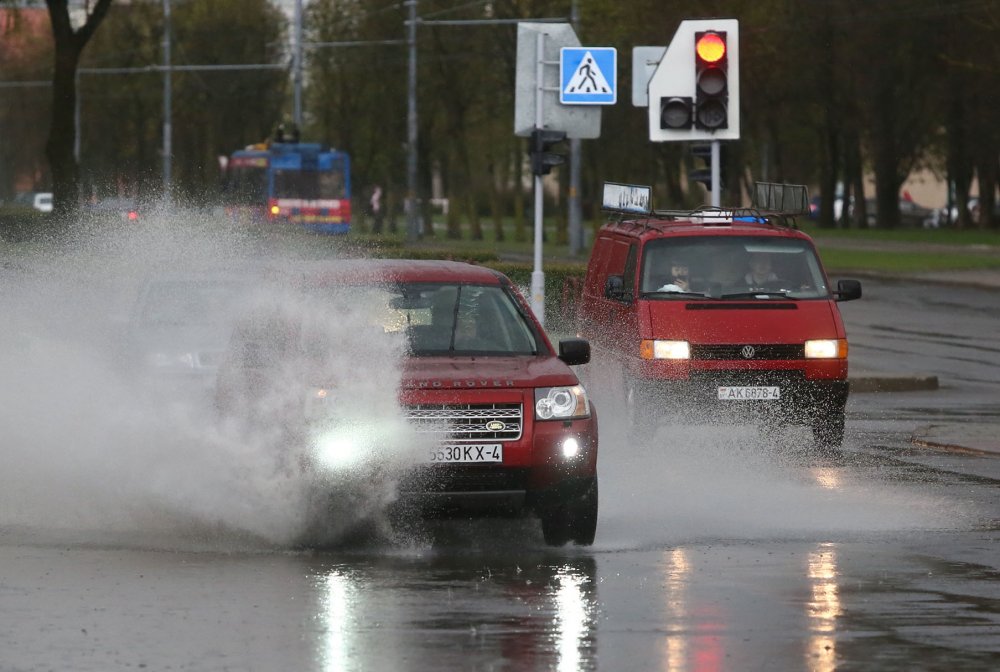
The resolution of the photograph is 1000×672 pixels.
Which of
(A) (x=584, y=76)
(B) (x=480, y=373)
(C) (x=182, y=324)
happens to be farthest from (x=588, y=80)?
(B) (x=480, y=373)

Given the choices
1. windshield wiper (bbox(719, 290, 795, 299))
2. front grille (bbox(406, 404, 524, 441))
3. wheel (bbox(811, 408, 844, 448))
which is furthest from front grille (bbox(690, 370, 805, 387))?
front grille (bbox(406, 404, 524, 441))

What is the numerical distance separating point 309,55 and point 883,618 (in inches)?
2911

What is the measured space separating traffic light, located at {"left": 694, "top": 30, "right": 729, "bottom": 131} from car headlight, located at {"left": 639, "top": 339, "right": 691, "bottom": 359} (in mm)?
5801

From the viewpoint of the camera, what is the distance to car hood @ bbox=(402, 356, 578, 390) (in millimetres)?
10711

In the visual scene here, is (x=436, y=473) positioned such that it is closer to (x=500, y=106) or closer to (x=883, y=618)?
(x=883, y=618)

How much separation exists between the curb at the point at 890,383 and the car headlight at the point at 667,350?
557 cm

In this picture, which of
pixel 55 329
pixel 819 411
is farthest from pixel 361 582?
pixel 819 411

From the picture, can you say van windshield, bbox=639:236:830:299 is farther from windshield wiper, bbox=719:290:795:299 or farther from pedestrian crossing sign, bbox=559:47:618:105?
pedestrian crossing sign, bbox=559:47:618:105

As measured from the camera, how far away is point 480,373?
A: 35.7 ft

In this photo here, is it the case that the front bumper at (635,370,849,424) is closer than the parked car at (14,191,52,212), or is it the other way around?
the front bumper at (635,370,849,424)

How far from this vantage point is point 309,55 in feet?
266

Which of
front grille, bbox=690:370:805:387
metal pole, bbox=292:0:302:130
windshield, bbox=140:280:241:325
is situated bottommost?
front grille, bbox=690:370:805:387

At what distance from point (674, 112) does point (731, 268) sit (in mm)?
4838

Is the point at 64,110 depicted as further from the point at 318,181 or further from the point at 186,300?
the point at 318,181
